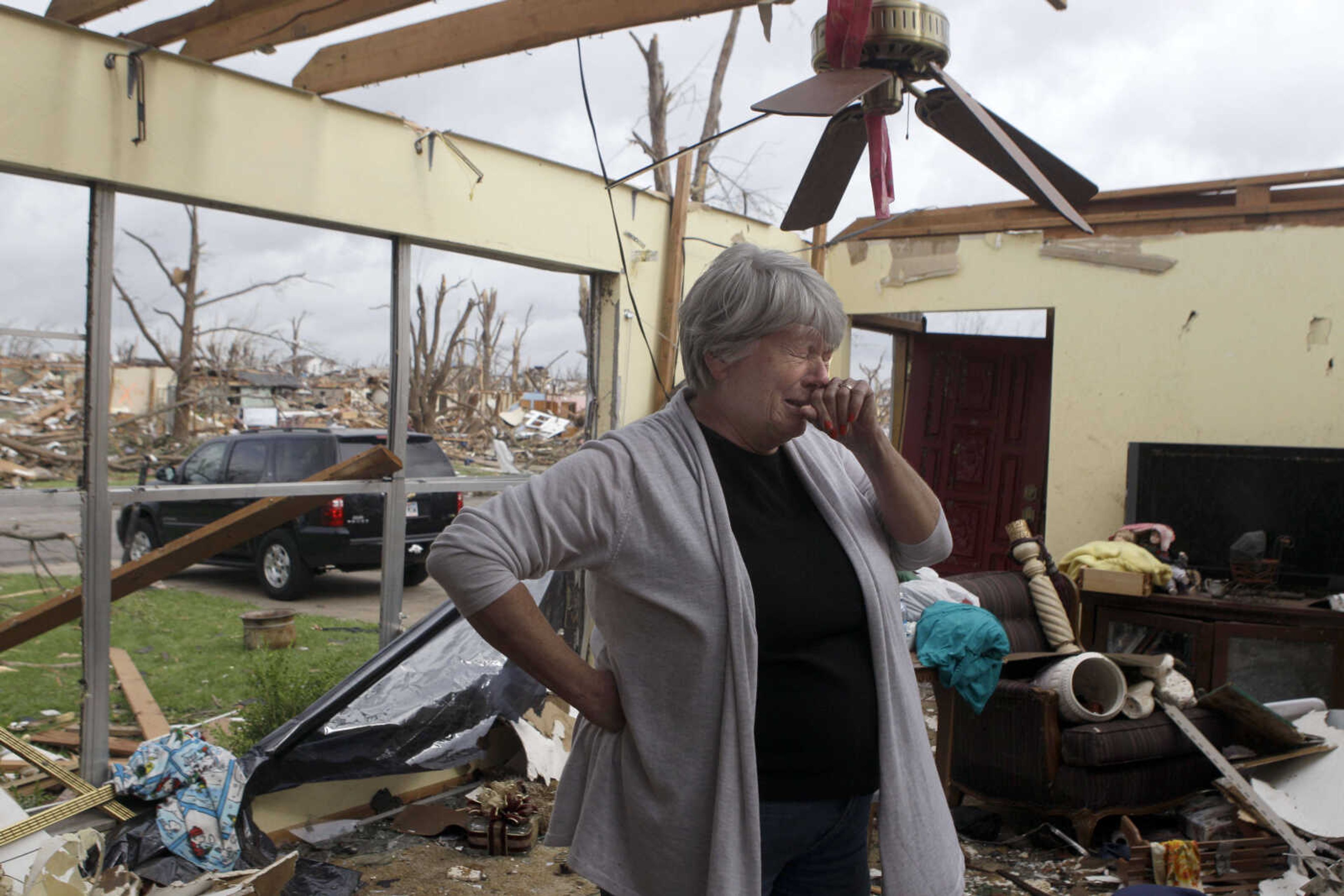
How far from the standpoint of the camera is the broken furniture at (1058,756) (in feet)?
13.1

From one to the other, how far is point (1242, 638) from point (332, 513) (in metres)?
4.65

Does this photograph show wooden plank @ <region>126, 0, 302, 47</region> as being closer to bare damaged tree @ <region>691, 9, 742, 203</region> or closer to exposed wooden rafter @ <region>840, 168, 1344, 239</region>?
exposed wooden rafter @ <region>840, 168, 1344, 239</region>

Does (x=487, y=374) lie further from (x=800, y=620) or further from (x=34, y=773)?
(x=800, y=620)

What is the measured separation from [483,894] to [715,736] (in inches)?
95.3

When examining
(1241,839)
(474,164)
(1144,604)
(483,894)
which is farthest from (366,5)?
(1144,604)

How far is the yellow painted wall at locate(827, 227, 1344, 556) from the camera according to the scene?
19.0 feet

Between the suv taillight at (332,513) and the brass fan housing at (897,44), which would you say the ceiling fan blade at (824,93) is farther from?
the suv taillight at (332,513)

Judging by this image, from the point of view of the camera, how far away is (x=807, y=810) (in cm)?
156

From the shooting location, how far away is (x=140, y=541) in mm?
4008

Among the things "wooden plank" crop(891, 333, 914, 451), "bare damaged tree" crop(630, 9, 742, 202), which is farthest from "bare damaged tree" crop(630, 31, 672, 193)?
"wooden plank" crop(891, 333, 914, 451)

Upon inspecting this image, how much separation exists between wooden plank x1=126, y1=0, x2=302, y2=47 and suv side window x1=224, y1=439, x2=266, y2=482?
62.5 inches

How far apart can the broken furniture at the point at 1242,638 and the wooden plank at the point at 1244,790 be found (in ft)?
3.78

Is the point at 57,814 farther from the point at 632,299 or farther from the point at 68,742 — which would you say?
the point at 632,299

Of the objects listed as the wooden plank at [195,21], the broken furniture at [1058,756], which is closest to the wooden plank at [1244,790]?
the broken furniture at [1058,756]
